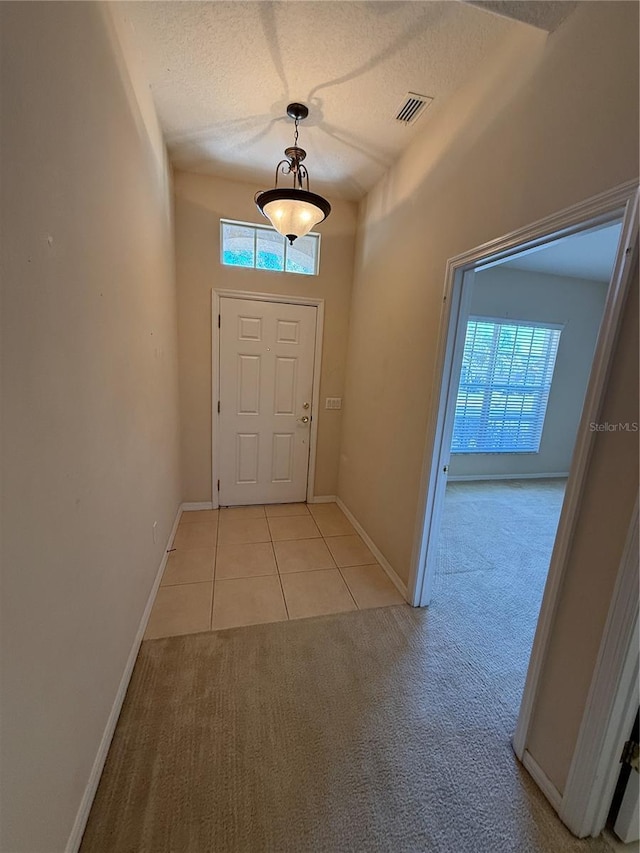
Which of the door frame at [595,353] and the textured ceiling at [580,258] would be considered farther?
the textured ceiling at [580,258]

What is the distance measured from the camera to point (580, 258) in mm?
3693

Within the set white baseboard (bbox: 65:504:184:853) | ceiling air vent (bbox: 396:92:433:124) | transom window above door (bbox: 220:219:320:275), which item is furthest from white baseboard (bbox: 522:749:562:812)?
transom window above door (bbox: 220:219:320:275)

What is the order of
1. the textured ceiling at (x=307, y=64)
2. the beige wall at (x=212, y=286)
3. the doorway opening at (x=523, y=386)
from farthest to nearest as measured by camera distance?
the doorway opening at (x=523, y=386), the beige wall at (x=212, y=286), the textured ceiling at (x=307, y=64)

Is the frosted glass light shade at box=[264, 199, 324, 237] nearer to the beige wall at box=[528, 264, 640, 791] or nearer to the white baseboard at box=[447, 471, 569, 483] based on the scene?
the beige wall at box=[528, 264, 640, 791]

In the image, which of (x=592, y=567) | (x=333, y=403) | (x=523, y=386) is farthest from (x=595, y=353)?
(x=523, y=386)

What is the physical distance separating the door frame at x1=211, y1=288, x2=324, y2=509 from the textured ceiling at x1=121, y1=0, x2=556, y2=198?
107 cm

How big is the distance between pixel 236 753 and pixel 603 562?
1521mm

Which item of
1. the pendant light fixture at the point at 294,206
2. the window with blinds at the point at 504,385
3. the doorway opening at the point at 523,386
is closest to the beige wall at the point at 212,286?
the pendant light fixture at the point at 294,206

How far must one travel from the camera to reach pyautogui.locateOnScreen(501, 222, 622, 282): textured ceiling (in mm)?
3140

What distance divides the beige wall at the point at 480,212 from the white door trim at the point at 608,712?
0.06 m

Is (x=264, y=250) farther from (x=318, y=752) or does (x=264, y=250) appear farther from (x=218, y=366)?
(x=318, y=752)

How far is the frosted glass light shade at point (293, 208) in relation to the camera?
1.78 meters

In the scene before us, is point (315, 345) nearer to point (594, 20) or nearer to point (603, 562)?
point (594, 20)

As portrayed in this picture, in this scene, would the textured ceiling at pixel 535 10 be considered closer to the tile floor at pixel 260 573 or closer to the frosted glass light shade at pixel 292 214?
the frosted glass light shade at pixel 292 214
